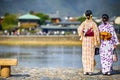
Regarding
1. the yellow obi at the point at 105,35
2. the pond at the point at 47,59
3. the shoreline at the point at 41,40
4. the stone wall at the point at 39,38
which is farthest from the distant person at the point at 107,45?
the stone wall at the point at 39,38

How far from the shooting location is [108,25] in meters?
10.8

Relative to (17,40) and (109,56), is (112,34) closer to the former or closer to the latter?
(109,56)

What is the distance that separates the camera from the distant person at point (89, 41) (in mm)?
10602

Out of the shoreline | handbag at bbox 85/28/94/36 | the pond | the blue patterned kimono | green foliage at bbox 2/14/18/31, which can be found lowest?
the pond

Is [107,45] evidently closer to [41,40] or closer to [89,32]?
[89,32]

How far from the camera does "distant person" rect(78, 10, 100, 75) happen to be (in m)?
10.6

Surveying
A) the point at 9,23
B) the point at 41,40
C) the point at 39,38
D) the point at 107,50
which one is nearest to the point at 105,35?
the point at 107,50

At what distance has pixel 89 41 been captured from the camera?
10.7 m

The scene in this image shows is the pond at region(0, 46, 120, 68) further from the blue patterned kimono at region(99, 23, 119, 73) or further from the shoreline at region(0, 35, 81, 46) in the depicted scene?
the shoreline at region(0, 35, 81, 46)

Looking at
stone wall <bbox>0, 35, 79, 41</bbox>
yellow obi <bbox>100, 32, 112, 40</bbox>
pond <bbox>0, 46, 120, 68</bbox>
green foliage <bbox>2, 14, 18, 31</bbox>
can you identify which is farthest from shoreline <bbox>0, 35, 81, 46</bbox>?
yellow obi <bbox>100, 32, 112, 40</bbox>

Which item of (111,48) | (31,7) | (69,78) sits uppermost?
(31,7)

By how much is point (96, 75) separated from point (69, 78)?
A: 96cm

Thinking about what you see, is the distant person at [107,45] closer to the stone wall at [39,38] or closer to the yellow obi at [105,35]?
the yellow obi at [105,35]

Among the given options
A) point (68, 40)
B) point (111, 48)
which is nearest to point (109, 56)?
point (111, 48)
